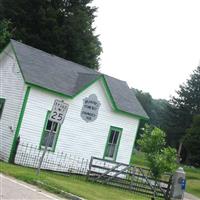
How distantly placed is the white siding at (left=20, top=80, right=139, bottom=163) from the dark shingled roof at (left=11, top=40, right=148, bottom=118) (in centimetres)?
40

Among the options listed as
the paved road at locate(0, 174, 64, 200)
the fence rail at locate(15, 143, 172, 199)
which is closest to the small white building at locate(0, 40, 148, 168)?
the fence rail at locate(15, 143, 172, 199)

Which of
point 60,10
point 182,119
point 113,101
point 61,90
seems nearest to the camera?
point 61,90

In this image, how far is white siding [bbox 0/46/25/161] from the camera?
79.4 feet

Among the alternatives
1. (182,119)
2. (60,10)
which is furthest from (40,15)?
(182,119)

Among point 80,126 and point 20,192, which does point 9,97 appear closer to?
point 80,126

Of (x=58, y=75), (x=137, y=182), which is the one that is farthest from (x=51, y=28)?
(x=137, y=182)

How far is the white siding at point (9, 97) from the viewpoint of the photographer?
2419 centimetres

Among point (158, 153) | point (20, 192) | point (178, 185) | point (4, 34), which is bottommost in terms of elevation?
point (20, 192)

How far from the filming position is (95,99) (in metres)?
26.9

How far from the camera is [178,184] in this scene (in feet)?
73.9

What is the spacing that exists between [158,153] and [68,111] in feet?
18.9

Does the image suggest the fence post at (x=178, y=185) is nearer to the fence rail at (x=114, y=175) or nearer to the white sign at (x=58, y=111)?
the fence rail at (x=114, y=175)

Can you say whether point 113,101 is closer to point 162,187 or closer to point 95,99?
point 95,99

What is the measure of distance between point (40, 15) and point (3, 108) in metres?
23.0
